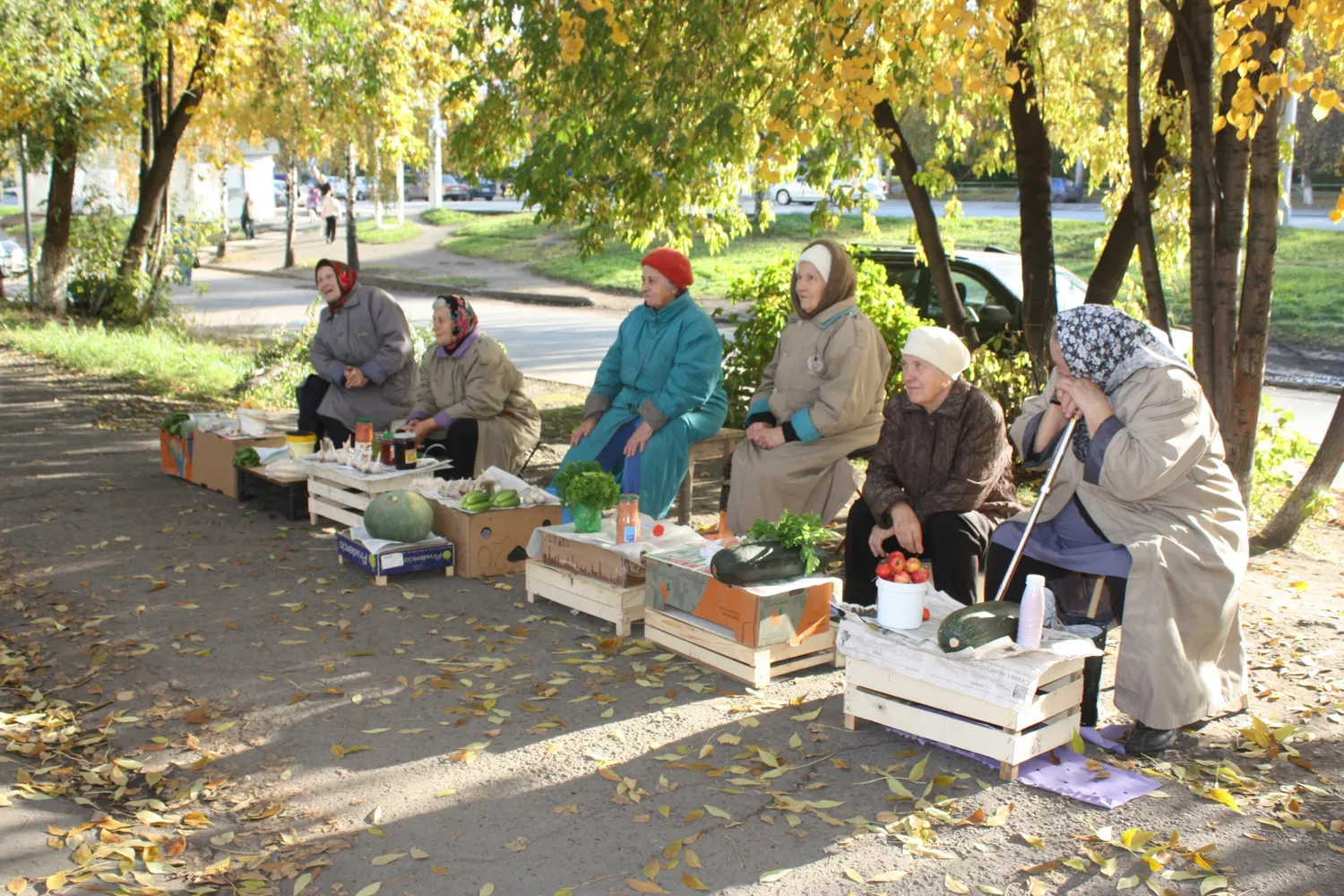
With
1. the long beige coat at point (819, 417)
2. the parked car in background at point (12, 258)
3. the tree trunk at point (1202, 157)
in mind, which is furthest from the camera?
the parked car in background at point (12, 258)

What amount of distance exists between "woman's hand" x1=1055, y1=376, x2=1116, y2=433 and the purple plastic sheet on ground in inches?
47.4

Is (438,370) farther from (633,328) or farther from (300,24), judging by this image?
(300,24)

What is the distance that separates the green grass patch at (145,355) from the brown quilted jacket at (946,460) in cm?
820

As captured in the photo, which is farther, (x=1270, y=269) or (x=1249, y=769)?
(x=1270, y=269)

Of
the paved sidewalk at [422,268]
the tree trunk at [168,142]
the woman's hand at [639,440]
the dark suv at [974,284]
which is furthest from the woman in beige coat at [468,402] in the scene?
the paved sidewalk at [422,268]

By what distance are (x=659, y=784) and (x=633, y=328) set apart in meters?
3.44

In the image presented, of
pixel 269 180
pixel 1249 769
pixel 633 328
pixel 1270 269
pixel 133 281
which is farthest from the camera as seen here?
pixel 269 180

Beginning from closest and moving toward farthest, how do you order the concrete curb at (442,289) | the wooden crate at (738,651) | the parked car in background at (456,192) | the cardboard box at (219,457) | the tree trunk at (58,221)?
1. the wooden crate at (738,651)
2. the cardboard box at (219,457)
3. the tree trunk at (58,221)
4. the concrete curb at (442,289)
5. the parked car in background at (456,192)

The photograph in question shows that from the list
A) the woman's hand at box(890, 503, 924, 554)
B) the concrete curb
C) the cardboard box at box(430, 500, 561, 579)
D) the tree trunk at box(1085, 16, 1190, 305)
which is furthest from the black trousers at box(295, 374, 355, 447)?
the concrete curb

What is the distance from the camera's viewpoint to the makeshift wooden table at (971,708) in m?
4.05

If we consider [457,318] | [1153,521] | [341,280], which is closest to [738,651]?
[1153,521]

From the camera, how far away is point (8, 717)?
449 cm

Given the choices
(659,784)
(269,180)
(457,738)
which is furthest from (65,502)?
(269,180)

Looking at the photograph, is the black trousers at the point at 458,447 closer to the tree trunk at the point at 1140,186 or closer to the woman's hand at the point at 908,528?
the woman's hand at the point at 908,528
